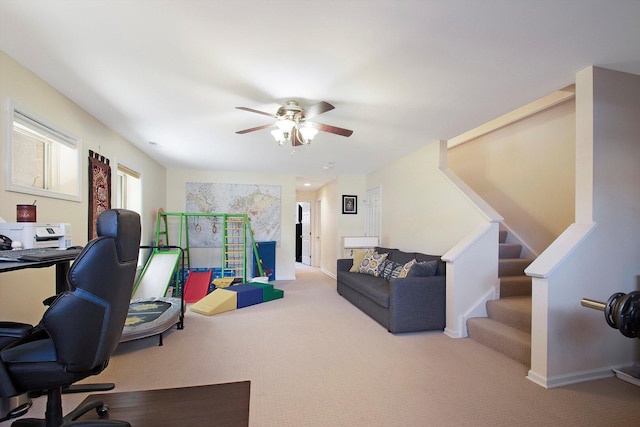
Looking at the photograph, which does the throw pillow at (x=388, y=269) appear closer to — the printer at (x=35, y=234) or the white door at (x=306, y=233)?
the printer at (x=35, y=234)

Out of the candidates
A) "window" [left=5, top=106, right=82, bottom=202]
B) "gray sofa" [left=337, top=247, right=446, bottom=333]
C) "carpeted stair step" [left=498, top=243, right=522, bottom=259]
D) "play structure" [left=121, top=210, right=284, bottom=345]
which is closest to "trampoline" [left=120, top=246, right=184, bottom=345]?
"play structure" [left=121, top=210, right=284, bottom=345]

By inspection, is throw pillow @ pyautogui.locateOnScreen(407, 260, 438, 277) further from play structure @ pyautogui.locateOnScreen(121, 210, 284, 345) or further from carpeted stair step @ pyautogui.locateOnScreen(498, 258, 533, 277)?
play structure @ pyautogui.locateOnScreen(121, 210, 284, 345)

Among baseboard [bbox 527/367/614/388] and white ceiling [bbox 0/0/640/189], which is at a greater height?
white ceiling [bbox 0/0/640/189]

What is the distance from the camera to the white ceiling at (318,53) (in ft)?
5.78

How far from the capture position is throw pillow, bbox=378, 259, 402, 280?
429 cm

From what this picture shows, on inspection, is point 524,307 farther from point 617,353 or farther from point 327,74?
point 327,74

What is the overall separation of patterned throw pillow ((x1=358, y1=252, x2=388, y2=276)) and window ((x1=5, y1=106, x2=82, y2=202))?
3.86m

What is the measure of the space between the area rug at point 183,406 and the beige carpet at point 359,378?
2.9 inches

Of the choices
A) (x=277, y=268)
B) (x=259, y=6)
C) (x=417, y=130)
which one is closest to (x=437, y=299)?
(x=417, y=130)

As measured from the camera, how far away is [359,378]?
8.04ft

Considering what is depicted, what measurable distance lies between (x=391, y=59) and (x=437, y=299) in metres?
2.60

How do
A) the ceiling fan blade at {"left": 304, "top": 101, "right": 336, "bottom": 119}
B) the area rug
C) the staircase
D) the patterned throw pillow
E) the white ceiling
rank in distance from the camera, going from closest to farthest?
the white ceiling → the area rug → the ceiling fan blade at {"left": 304, "top": 101, "right": 336, "bottom": 119} → the staircase → the patterned throw pillow

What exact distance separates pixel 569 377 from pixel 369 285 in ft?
7.12

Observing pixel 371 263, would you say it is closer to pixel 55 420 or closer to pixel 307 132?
pixel 307 132
